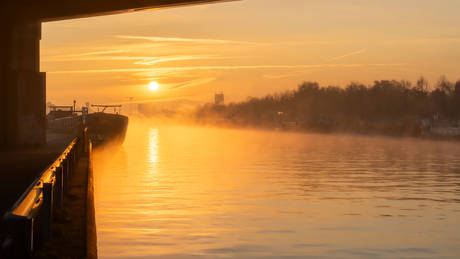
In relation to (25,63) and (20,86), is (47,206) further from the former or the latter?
(25,63)

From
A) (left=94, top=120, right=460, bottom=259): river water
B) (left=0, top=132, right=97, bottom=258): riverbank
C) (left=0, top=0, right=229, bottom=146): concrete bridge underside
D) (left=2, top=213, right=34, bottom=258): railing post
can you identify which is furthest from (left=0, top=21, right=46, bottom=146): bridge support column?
(left=2, top=213, right=34, bottom=258): railing post

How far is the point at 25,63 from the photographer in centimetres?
2806

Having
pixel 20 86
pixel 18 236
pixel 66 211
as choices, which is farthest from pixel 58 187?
pixel 20 86

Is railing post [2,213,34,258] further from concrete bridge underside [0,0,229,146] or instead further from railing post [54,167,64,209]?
concrete bridge underside [0,0,229,146]

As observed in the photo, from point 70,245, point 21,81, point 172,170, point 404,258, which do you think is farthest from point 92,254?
point 172,170

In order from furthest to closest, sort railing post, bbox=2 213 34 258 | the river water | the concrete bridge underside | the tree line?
the tree line, the concrete bridge underside, the river water, railing post, bbox=2 213 34 258

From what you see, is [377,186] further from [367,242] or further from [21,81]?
[21,81]

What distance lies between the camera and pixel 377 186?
995 inches

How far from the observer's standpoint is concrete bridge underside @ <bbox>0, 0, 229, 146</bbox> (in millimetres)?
25016

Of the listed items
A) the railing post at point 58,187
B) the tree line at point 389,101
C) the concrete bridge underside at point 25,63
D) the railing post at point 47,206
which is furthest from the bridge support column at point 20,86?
the tree line at point 389,101

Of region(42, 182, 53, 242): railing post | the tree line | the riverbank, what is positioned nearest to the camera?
region(42, 182, 53, 242): railing post

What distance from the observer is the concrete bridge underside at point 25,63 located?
2502 centimetres

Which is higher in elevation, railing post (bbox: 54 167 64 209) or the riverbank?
railing post (bbox: 54 167 64 209)

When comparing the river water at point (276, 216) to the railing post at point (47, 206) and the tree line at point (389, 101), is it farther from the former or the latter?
the tree line at point (389, 101)
